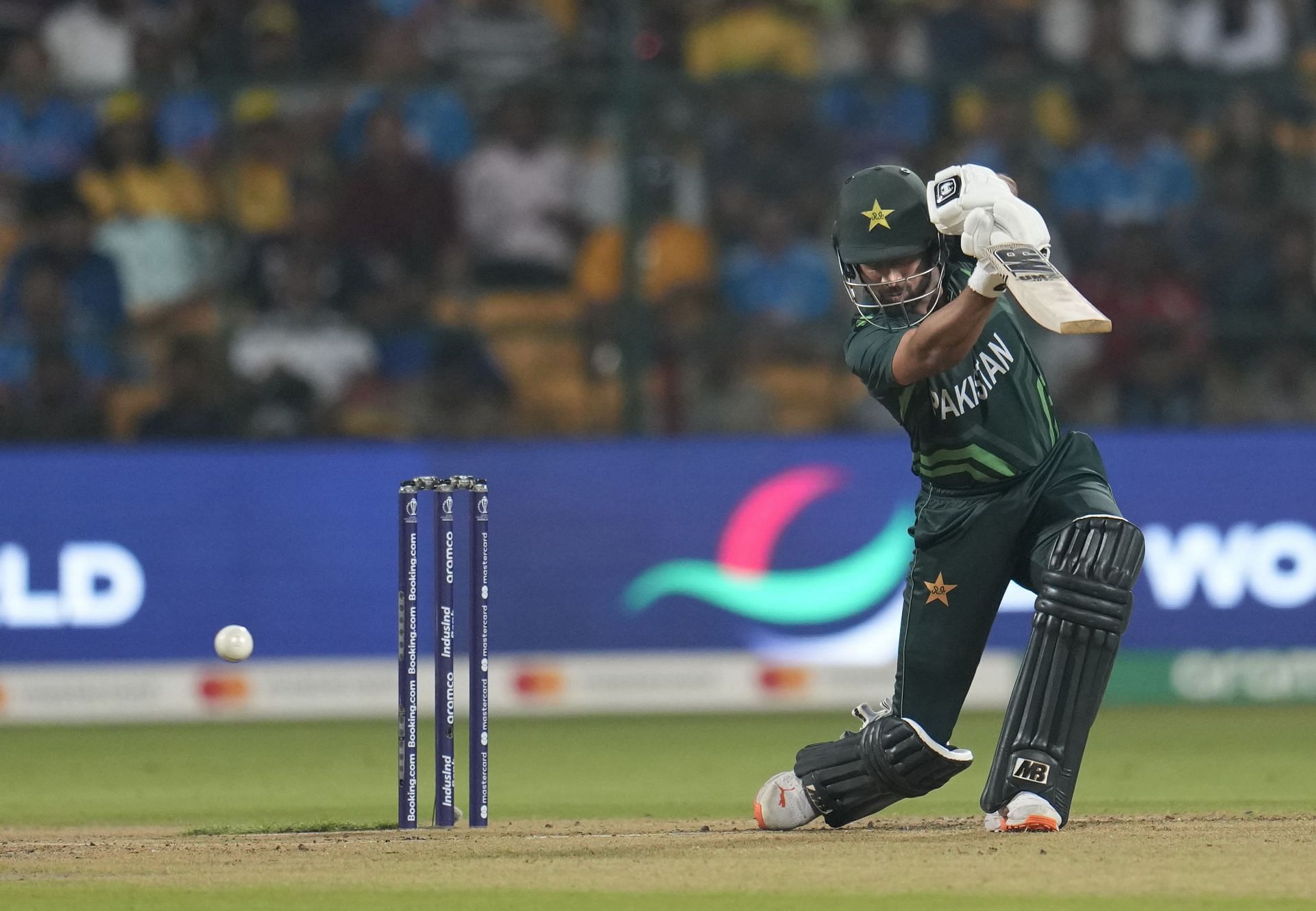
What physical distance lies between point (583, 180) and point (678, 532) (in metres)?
2.28

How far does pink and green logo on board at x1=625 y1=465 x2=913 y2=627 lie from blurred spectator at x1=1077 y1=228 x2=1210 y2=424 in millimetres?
1645

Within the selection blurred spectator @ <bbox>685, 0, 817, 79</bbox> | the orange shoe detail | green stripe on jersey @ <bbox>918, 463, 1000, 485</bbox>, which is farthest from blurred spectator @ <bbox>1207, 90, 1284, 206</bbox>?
the orange shoe detail

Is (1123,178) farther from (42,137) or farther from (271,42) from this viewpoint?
(42,137)

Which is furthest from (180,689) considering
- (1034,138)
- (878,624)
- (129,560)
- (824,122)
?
(1034,138)

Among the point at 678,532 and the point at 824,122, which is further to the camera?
the point at 824,122

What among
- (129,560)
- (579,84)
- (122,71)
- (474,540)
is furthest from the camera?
(122,71)

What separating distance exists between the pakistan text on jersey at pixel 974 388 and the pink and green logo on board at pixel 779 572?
4651 mm

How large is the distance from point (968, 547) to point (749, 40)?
7143 mm

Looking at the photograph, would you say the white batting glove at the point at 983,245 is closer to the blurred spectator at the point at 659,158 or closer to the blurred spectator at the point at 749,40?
the blurred spectator at the point at 659,158

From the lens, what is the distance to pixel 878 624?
10.8 meters

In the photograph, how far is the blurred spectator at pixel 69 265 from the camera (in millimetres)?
11555

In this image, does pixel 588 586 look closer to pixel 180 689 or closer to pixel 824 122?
pixel 180 689

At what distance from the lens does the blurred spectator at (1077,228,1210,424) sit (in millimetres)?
11555

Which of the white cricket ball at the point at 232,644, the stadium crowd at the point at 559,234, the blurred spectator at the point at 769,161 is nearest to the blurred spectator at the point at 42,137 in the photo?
the stadium crowd at the point at 559,234
